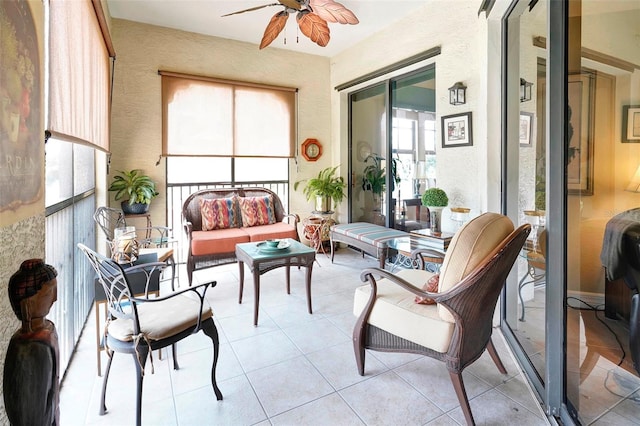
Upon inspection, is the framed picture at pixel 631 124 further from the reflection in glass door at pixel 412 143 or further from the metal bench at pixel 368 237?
the reflection in glass door at pixel 412 143

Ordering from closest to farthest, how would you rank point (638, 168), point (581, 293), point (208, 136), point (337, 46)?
point (638, 168)
point (581, 293)
point (208, 136)
point (337, 46)

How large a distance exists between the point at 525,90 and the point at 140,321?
2.92m

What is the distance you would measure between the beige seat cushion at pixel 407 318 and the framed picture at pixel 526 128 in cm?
140

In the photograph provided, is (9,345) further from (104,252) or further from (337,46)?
(337,46)

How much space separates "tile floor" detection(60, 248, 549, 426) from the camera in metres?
1.79

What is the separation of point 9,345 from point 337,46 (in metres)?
5.33

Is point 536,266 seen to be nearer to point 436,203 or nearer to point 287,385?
point 436,203

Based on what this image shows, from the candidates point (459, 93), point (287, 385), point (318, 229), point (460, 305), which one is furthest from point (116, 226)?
point (459, 93)

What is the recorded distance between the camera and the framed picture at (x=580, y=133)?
162cm

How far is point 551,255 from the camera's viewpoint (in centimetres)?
175

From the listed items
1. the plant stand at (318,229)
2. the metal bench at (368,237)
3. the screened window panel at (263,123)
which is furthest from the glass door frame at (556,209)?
the screened window panel at (263,123)

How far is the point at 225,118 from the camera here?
495 cm

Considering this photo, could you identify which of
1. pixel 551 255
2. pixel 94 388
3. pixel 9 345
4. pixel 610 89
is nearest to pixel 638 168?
pixel 610 89

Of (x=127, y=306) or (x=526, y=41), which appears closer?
(x=127, y=306)
